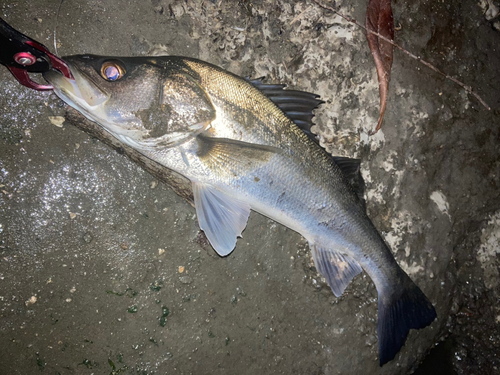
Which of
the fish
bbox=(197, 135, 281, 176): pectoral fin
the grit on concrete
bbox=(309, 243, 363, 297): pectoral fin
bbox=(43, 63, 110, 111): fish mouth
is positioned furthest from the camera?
bbox=(309, 243, 363, 297): pectoral fin

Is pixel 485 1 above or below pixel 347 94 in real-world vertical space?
above

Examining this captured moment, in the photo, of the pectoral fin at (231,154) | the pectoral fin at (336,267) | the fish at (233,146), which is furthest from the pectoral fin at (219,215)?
the pectoral fin at (336,267)

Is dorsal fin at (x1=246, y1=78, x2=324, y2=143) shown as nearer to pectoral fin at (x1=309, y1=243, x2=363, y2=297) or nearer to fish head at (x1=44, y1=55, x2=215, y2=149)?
fish head at (x1=44, y1=55, x2=215, y2=149)

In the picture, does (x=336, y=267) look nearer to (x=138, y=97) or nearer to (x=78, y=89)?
(x=138, y=97)

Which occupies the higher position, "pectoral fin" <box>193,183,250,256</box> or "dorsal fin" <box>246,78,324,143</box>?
"dorsal fin" <box>246,78,324,143</box>

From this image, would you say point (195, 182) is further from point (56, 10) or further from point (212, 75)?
point (56, 10)

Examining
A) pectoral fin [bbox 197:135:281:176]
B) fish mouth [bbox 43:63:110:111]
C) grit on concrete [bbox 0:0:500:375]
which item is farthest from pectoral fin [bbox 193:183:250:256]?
fish mouth [bbox 43:63:110:111]

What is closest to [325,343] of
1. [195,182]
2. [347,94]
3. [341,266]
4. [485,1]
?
[341,266]
